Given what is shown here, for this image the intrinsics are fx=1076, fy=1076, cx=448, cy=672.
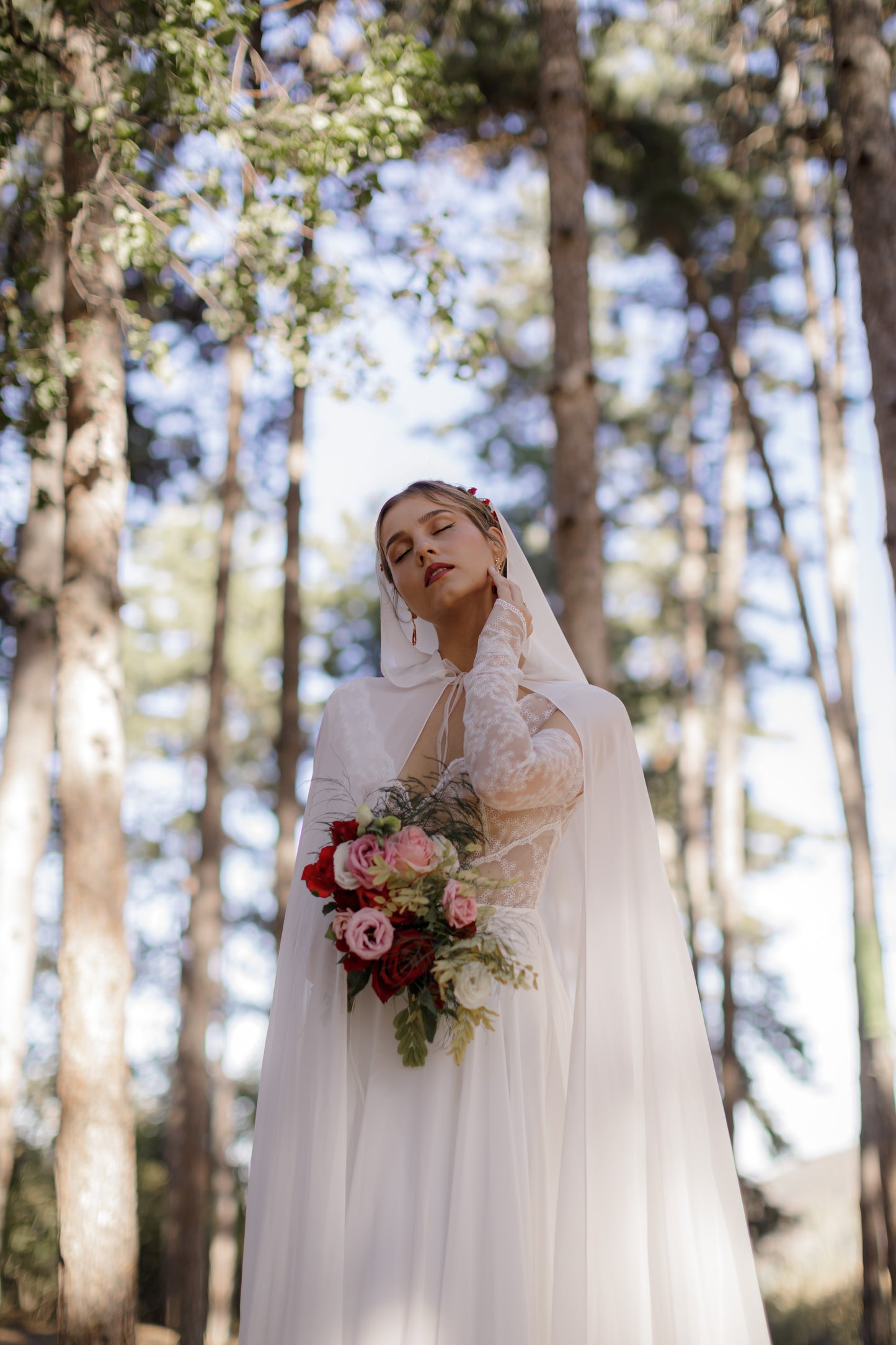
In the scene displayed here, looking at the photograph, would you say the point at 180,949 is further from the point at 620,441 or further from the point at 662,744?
the point at 620,441

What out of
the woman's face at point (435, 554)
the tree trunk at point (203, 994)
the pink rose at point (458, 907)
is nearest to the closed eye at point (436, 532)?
the woman's face at point (435, 554)

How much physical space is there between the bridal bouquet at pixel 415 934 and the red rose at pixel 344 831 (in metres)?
0.03

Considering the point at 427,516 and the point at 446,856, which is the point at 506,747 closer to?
the point at 446,856

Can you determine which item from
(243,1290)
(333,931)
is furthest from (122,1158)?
(333,931)

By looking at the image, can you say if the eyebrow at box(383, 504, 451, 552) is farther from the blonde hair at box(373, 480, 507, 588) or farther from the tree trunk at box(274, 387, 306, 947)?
the tree trunk at box(274, 387, 306, 947)

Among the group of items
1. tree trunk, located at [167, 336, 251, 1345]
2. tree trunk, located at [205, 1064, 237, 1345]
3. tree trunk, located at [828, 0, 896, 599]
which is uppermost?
tree trunk, located at [828, 0, 896, 599]

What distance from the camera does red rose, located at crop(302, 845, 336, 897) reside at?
238 cm

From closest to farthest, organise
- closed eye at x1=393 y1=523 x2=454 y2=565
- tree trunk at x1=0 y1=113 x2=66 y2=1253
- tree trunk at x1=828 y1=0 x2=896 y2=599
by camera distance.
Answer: closed eye at x1=393 y1=523 x2=454 y2=565 < tree trunk at x1=828 y1=0 x2=896 y2=599 < tree trunk at x1=0 y1=113 x2=66 y2=1253

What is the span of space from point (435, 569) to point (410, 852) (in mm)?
813

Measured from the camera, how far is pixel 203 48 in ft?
15.2

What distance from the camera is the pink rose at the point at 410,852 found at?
231 centimetres

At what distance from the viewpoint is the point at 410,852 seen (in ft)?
7.57

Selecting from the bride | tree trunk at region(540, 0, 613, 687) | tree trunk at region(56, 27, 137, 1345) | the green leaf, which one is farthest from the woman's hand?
tree trunk at region(56, 27, 137, 1345)

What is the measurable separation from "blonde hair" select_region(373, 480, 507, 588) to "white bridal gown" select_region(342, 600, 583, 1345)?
406 mm
